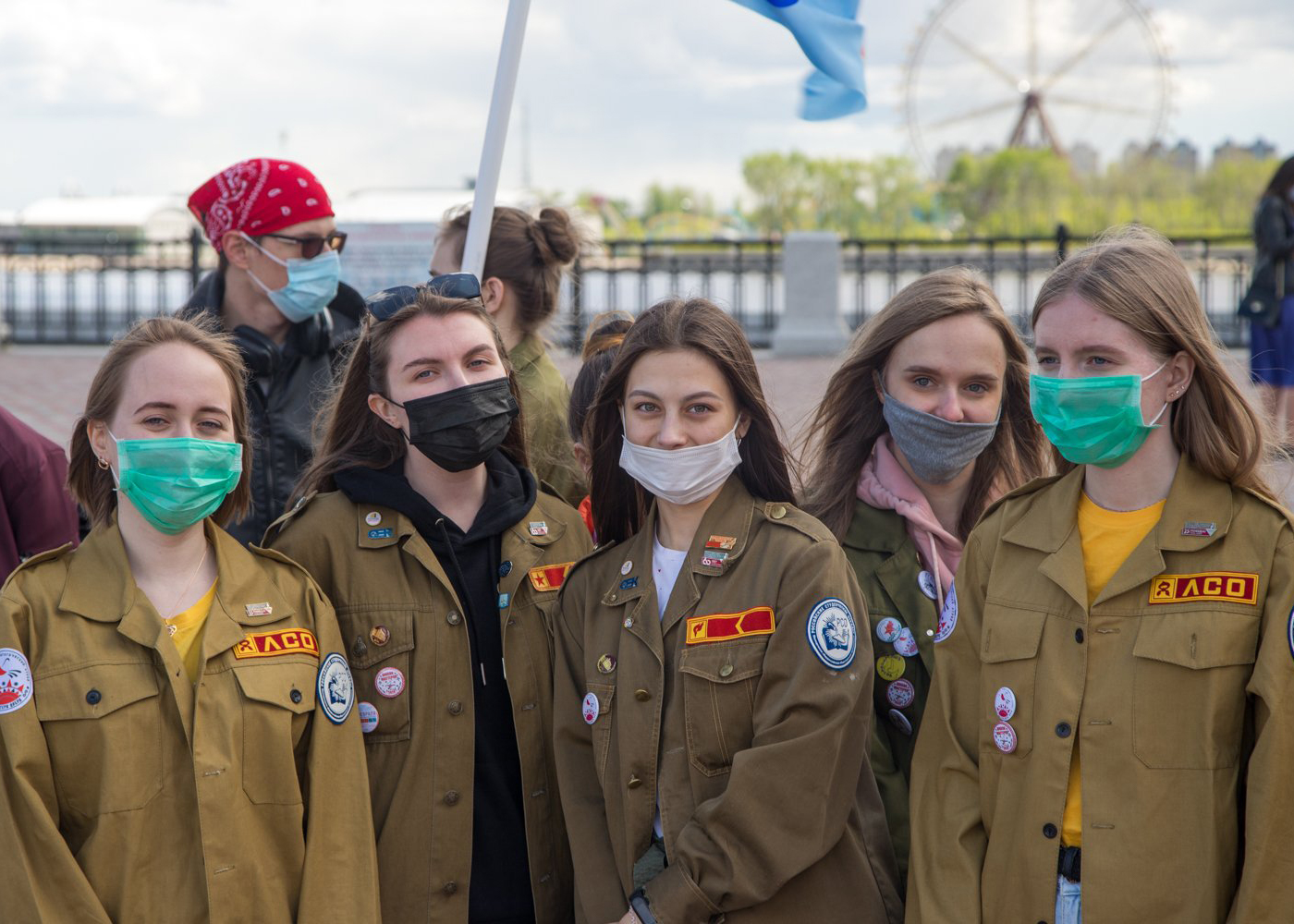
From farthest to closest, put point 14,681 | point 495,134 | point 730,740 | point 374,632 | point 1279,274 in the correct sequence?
point 1279,274
point 495,134
point 374,632
point 730,740
point 14,681

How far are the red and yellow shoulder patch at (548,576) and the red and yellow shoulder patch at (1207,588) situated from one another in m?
1.35

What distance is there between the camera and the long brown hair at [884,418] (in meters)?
3.45

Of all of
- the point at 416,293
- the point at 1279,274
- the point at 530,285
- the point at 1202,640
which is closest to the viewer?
the point at 1202,640

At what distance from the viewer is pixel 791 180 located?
188ft

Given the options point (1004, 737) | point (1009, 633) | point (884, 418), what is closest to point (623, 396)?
point (884, 418)

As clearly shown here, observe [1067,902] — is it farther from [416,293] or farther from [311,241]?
[311,241]

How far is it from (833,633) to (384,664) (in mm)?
1039

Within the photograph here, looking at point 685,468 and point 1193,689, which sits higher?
point 685,468

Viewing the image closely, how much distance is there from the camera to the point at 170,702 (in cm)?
276

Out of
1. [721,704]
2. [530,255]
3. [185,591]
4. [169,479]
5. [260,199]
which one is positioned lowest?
[721,704]

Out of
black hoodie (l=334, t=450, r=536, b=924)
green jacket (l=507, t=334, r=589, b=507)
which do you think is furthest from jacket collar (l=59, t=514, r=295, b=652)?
green jacket (l=507, t=334, r=589, b=507)

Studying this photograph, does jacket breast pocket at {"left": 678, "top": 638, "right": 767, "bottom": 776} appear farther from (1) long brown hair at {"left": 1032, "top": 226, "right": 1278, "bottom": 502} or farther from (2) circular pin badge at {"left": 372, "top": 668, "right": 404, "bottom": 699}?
(1) long brown hair at {"left": 1032, "top": 226, "right": 1278, "bottom": 502}

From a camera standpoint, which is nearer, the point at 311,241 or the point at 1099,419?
the point at 1099,419

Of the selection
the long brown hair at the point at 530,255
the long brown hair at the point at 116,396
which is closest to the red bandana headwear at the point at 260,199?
the long brown hair at the point at 530,255
